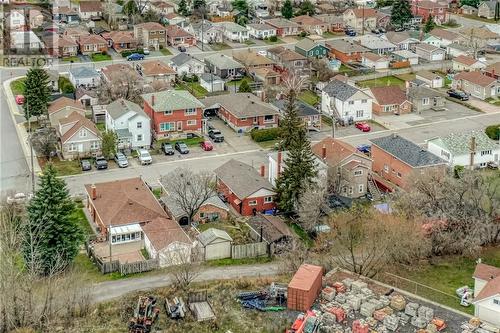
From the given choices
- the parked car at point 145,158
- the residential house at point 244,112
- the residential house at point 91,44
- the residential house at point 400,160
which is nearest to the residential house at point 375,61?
the residential house at point 244,112

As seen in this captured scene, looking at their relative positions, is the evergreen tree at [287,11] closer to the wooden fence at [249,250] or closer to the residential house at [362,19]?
the residential house at [362,19]

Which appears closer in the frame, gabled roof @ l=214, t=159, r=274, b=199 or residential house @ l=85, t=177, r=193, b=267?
residential house @ l=85, t=177, r=193, b=267

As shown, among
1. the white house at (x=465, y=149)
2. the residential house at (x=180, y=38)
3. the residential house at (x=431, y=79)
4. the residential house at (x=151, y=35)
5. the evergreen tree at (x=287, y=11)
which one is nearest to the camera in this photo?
the white house at (x=465, y=149)

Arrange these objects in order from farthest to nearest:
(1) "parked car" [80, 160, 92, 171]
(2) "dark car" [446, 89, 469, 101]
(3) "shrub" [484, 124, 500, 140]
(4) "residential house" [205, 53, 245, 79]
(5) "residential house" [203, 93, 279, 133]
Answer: (4) "residential house" [205, 53, 245, 79] < (2) "dark car" [446, 89, 469, 101] < (5) "residential house" [203, 93, 279, 133] < (3) "shrub" [484, 124, 500, 140] < (1) "parked car" [80, 160, 92, 171]

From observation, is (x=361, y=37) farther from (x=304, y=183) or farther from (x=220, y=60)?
(x=304, y=183)

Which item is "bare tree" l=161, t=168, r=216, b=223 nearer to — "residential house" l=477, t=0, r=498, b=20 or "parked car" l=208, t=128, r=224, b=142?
"parked car" l=208, t=128, r=224, b=142

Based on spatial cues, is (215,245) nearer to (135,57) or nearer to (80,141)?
(80,141)

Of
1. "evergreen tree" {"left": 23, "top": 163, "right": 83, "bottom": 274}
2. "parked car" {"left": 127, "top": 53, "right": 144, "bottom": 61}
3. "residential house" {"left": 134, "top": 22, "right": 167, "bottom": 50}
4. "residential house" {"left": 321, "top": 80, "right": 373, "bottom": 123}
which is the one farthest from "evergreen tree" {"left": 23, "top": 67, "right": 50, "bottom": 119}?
"residential house" {"left": 134, "top": 22, "right": 167, "bottom": 50}
